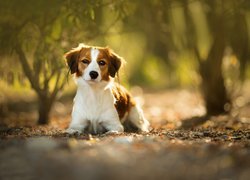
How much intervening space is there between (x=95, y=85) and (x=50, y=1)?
1.84 m

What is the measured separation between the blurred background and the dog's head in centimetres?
46

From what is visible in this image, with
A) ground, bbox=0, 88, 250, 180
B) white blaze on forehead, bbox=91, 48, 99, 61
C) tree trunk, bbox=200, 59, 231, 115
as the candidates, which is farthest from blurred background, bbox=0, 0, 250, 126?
ground, bbox=0, 88, 250, 180

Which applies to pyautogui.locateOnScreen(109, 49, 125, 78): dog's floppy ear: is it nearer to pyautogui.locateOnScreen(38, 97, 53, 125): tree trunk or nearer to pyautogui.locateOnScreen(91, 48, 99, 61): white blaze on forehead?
pyautogui.locateOnScreen(91, 48, 99, 61): white blaze on forehead

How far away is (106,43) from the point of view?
14414 mm

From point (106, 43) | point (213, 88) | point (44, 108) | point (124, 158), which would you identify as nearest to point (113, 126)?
point (124, 158)

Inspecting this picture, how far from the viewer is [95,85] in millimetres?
8867

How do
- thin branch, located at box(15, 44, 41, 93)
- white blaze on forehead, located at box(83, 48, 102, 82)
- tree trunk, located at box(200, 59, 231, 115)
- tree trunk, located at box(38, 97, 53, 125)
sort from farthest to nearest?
tree trunk, located at box(200, 59, 231, 115) → tree trunk, located at box(38, 97, 53, 125) → thin branch, located at box(15, 44, 41, 93) → white blaze on forehead, located at box(83, 48, 102, 82)

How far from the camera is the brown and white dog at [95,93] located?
8680mm

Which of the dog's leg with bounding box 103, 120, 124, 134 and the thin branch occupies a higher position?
the thin branch

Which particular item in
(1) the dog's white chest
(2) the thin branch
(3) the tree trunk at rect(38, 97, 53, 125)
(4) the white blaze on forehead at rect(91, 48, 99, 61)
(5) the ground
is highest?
(4) the white blaze on forehead at rect(91, 48, 99, 61)

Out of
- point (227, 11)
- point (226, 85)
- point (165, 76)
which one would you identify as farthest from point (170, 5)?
point (165, 76)

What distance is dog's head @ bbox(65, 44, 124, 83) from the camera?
27.9ft

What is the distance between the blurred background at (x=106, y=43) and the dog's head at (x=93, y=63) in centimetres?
46

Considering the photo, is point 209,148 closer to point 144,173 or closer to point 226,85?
point 144,173
